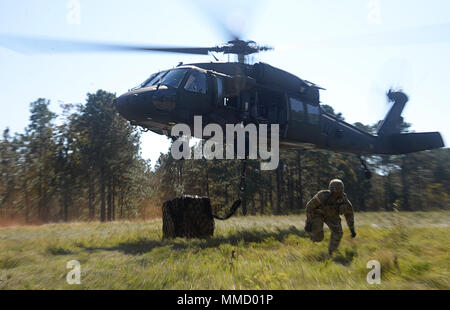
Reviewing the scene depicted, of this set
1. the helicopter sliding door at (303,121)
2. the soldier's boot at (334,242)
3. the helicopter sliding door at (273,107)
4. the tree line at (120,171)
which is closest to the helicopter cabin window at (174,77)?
the helicopter sliding door at (273,107)

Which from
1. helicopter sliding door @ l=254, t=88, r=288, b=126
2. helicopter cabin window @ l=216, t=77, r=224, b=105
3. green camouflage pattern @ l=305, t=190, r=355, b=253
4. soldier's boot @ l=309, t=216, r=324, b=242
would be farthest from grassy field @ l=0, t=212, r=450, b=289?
helicopter sliding door @ l=254, t=88, r=288, b=126

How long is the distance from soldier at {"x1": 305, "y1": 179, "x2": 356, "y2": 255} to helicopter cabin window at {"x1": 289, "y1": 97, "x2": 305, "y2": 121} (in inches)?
190

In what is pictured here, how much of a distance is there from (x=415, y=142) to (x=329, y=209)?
10504mm

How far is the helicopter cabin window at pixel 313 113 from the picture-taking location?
12.1m

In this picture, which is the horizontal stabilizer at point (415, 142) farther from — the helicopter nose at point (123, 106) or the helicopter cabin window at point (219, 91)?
the helicopter nose at point (123, 106)

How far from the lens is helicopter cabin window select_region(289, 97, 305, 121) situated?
11.5 m

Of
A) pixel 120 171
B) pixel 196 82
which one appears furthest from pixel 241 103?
pixel 120 171

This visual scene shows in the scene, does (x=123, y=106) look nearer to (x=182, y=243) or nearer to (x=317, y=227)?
(x=182, y=243)

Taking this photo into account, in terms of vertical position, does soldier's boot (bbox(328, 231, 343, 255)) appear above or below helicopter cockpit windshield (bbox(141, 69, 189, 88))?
below

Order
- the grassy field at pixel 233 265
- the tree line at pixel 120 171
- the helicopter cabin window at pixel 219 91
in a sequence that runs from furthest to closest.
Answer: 1. the tree line at pixel 120 171
2. the helicopter cabin window at pixel 219 91
3. the grassy field at pixel 233 265

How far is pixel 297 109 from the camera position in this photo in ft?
38.1

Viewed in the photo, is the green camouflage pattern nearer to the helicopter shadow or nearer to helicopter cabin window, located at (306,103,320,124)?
the helicopter shadow
